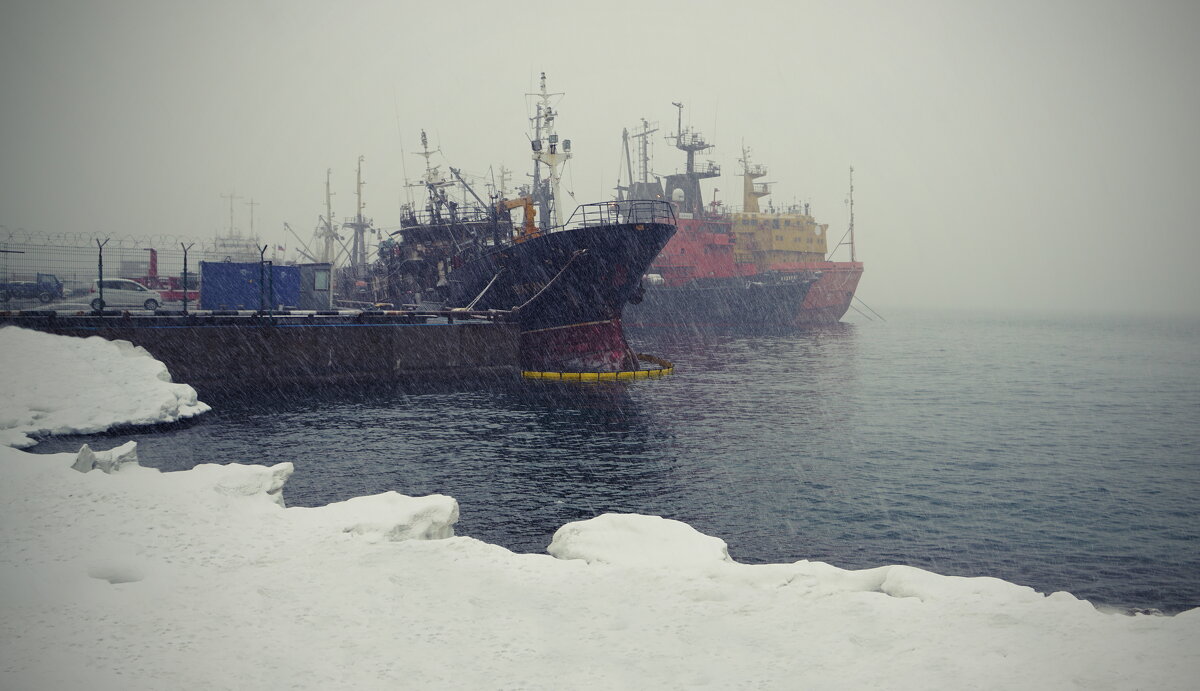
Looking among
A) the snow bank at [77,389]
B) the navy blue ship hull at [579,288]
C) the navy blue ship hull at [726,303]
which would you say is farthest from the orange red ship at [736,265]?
the snow bank at [77,389]

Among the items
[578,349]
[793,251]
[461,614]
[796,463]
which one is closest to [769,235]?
[793,251]

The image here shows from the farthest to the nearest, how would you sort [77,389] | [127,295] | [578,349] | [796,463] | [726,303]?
1. [726,303]
2. [127,295]
3. [578,349]
4. [77,389]
5. [796,463]

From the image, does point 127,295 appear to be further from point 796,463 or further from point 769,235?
point 769,235

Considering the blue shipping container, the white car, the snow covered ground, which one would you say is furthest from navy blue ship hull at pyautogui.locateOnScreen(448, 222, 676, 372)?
the snow covered ground

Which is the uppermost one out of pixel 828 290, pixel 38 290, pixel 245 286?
pixel 828 290

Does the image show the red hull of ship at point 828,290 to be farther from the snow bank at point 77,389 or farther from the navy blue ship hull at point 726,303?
the snow bank at point 77,389

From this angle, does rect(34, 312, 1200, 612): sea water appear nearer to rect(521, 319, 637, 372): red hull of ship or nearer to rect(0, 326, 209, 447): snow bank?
rect(0, 326, 209, 447): snow bank

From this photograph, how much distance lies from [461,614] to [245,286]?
111ft

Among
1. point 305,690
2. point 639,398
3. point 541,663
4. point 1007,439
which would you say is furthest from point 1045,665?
point 639,398

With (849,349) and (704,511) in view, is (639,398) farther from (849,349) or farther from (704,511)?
(849,349)

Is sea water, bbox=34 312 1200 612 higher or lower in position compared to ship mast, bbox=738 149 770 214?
lower

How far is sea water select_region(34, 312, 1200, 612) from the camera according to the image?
13.2 meters

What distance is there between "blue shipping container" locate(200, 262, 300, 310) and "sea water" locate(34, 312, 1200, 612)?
9261mm

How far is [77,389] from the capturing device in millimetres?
22047
